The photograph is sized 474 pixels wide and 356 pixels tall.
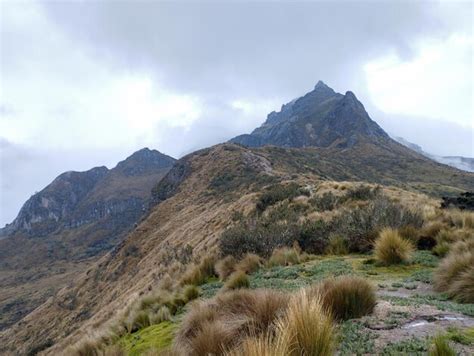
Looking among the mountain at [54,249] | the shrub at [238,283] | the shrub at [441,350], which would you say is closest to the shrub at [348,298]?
the shrub at [441,350]

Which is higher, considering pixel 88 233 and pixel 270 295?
pixel 270 295

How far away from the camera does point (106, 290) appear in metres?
38.0

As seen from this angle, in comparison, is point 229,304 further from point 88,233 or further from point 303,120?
point 303,120

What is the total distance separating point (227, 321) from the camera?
14.2 ft

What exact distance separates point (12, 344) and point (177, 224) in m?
20.8

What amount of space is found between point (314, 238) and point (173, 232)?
1178 inches

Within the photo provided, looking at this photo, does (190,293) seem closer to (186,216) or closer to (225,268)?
(225,268)

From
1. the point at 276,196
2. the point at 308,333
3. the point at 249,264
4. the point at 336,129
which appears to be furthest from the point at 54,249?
the point at 308,333

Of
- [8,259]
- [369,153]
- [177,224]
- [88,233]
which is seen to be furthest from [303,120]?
[177,224]

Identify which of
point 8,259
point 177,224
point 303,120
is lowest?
point 8,259

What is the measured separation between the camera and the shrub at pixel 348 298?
457cm

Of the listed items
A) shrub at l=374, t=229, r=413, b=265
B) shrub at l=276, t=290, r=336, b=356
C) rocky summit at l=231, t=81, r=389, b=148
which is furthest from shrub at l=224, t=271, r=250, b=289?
rocky summit at l=231, t=81, r=389, b=148

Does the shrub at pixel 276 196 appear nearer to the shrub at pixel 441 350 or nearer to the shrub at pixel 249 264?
the shrub at pixel 249 264

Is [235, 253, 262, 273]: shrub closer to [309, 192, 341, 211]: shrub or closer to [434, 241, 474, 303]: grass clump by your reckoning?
[434, 241, 474, 303]: grass clump
